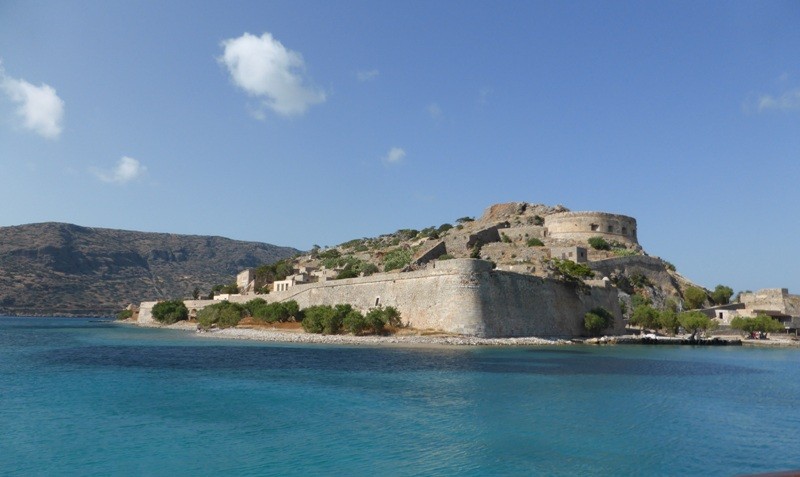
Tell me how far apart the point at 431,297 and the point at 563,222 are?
25370 mm

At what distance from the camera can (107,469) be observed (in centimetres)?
913

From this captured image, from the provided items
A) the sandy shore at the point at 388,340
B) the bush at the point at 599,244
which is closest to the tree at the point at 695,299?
the bush at the point at 599,244

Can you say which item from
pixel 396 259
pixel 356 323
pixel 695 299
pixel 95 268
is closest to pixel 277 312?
pixel 356 323

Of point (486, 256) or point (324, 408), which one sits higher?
point (486, 256)

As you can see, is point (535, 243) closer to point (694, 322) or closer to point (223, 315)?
point (694, 322)

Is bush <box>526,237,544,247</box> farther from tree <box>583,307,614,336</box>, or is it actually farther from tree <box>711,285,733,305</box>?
tree <box>711,285,733,305</box>

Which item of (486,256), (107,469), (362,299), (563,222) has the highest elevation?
(563,222)

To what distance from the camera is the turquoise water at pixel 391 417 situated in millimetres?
9766

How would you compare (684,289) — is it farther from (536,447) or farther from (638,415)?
(536,447)

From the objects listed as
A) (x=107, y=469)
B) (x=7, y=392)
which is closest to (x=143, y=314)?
(x=7, y=392)

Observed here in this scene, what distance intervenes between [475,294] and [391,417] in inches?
740

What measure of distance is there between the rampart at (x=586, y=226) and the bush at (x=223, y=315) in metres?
27.5

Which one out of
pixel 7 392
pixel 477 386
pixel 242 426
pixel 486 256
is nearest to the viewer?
pixel 242 426

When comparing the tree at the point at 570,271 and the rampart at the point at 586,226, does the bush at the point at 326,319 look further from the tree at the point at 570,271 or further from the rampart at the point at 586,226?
the rampart at the point at 586,226
